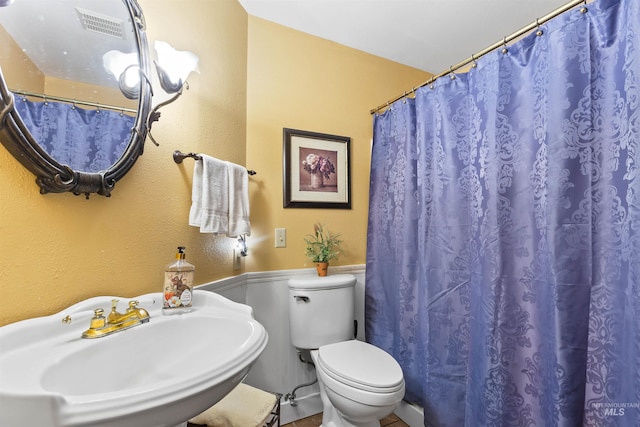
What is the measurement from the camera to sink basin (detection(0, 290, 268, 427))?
1.43ft

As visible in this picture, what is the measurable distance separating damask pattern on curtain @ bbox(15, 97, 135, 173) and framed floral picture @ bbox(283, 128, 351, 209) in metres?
0.84

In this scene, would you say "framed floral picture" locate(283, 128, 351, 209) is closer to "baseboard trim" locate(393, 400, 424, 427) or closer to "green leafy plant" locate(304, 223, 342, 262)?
"green leafy plant" locate(304, 223, 342, 262)

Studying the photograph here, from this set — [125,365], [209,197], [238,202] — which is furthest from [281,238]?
[125,365]

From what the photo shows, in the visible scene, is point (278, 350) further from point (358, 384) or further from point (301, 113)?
point (301, 113)

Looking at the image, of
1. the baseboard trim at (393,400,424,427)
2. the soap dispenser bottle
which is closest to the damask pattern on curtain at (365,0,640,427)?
the baseboard trim at (393,400,424,427)

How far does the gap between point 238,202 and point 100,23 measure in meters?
0.77

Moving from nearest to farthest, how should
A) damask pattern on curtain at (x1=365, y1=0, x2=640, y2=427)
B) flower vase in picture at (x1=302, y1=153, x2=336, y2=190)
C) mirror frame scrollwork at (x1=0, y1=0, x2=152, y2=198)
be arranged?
mirror frame scrollwork at (x1=0, y1=0, x2=152, y2=198) → damask pattern on curtain at (x1=365, y1=0, x2=640, y2=427) → flower vase in picture at (x1=302, y1=153, x2=336, y2=190)

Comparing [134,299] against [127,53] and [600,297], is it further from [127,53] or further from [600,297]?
[600,297]

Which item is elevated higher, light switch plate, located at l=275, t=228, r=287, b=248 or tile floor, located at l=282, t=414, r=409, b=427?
light switch plate, located at l=275, t=228, r=287, b=248

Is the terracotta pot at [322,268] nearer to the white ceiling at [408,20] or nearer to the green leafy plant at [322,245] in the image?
the green leafy plant at [322,245]

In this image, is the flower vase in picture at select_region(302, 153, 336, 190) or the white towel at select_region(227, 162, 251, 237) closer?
the white towel at select_region(227, 162, 251, 237)

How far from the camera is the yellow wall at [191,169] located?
749mm

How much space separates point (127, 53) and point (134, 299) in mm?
861

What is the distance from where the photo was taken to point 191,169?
1.17 meters
